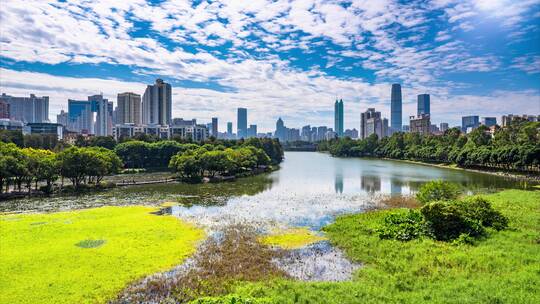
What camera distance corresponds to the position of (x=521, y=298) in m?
15.8

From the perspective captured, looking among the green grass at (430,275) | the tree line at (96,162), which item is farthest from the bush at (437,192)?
the tree line at (96,162)

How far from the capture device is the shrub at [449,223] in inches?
1056

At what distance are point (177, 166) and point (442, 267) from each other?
208ft

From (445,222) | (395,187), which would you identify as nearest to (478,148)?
(395,187)

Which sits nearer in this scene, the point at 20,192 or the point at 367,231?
the point at 367,231

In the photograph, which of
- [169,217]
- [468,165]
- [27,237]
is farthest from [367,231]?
[468,165]

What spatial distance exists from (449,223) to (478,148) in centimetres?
8412

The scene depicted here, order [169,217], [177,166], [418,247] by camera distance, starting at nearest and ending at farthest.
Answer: [418,247] < [169,217] < [177,166]

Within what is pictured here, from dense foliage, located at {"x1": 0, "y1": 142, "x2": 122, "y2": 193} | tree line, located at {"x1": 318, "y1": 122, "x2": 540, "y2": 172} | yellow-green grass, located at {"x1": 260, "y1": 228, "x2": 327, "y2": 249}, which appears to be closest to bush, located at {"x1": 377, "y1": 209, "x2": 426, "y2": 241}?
yellow-green grass, located at {"x1": 260, "y1": 228, "x2": 327, "y2": 249}

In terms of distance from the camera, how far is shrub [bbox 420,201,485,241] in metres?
26.8

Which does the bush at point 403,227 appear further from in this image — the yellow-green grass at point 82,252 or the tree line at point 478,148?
the tree line at point 478,148

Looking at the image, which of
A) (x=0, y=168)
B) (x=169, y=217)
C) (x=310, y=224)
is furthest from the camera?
(x=0, y=168)

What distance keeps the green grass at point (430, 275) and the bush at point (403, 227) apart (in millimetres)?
1112

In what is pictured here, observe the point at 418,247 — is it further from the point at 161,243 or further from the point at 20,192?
the point at 20,192
